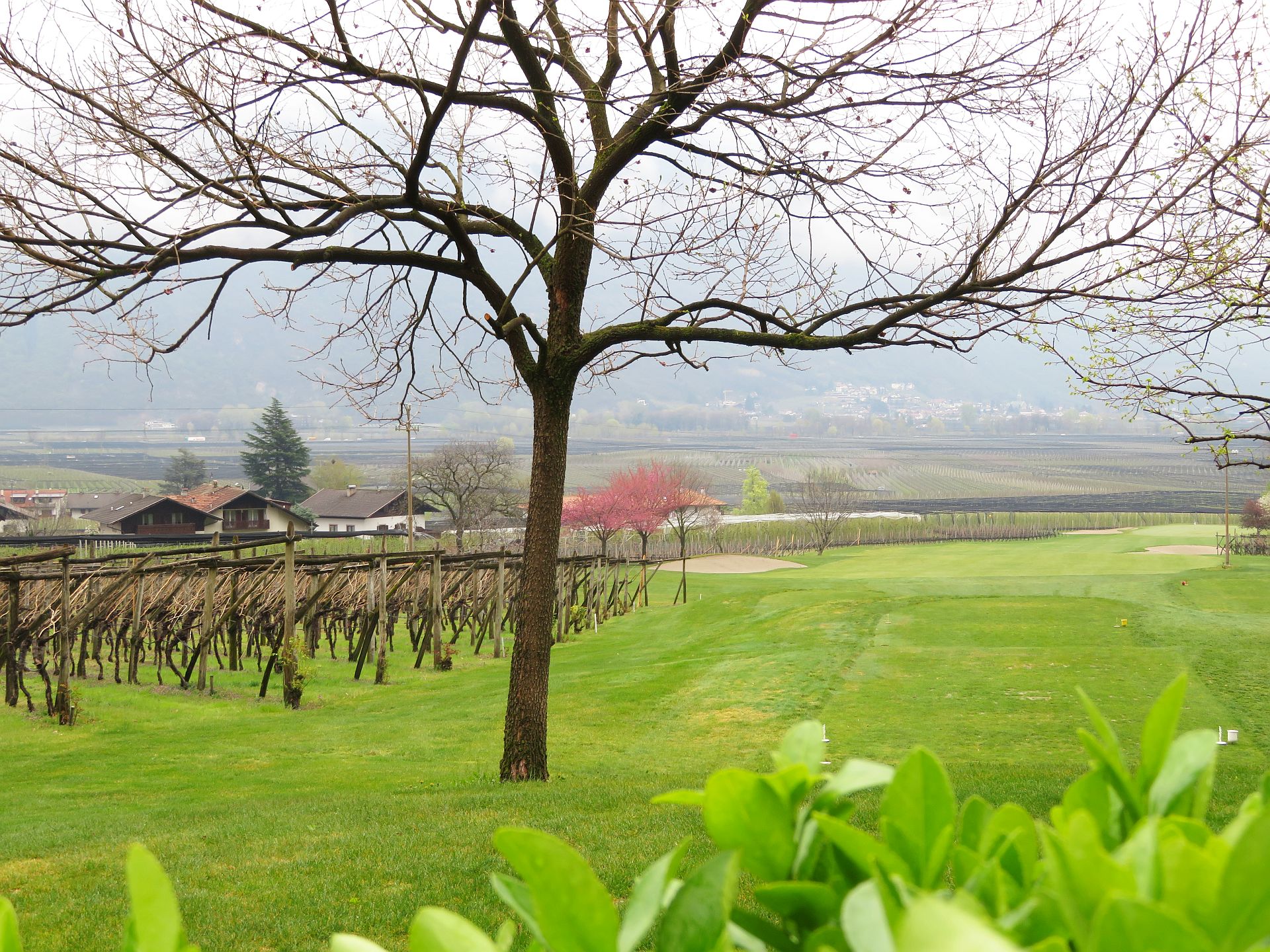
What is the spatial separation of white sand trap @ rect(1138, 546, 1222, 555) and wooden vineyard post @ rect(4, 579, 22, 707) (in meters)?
50.8

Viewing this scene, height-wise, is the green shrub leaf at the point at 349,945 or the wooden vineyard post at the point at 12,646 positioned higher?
the green shrub leaf at the point at 349,945

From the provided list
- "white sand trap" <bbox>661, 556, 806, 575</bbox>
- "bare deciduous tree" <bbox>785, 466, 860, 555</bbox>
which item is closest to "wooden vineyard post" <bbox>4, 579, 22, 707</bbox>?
"white sand trap" <bbox>661, 556, 806, 575</bbox>

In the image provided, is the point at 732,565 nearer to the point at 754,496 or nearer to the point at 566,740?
the point at 754,496

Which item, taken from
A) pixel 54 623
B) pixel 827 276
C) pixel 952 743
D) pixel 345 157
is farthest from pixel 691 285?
pixel 54 623

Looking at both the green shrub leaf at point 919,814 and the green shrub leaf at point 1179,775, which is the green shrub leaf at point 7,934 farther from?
the green shrub leaf at point 1179,775

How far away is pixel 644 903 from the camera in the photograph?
0.65 metres

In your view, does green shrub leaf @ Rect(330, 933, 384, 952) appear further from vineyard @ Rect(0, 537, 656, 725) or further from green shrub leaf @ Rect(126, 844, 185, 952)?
vineyard @ Rect(0, 537, 656, 725)

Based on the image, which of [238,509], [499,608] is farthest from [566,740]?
[238,509]

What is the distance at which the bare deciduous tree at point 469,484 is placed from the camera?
67.6 m

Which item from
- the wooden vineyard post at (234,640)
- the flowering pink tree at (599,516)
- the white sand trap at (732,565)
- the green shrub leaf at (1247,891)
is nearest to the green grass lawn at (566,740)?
the wooden vineyard post at (234,640)

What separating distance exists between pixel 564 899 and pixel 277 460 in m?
100

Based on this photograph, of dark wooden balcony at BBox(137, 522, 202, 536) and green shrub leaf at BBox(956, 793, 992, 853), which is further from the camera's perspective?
dark wooden balcony at BBox(137, 522, 202, 536)

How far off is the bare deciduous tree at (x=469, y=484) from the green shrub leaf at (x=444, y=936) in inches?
2591

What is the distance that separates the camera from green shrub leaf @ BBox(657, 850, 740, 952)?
2.18 feet
